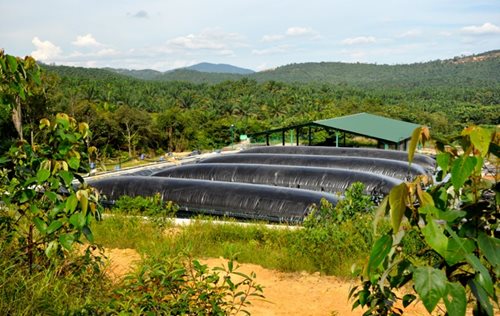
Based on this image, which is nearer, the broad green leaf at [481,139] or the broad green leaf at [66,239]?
the broad green leaf at [481,139]

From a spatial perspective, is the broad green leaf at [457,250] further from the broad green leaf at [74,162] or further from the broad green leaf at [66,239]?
the broad green leaf at [74,162]

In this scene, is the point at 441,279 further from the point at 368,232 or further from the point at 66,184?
the point at 368,232

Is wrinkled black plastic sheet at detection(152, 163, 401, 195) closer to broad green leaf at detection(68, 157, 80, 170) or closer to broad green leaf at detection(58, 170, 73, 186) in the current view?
broad green leaf at detection(68, 157, 80, 170)

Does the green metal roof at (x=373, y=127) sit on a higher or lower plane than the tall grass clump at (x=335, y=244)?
lower

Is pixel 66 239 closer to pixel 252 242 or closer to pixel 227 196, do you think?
pixel 252 242

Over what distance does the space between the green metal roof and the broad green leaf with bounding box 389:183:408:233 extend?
1124 inches

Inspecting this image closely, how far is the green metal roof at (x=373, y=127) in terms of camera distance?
30641 mm

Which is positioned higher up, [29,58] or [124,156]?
[29,58]

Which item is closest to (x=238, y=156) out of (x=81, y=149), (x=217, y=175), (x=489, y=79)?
(x=217, y=175)

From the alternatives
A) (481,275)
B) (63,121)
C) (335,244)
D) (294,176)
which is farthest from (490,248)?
(294,176)

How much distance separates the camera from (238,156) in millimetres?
27031

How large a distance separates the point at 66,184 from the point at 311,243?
21.3ft

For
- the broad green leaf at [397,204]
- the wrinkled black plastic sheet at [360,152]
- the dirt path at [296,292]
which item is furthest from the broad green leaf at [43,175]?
the wrinkled black plastic sheet at [360,152]

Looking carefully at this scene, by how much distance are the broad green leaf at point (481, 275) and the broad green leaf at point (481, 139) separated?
39 centimetres
